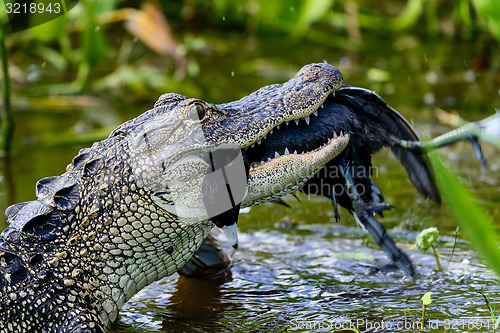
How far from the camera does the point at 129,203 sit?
114 inches

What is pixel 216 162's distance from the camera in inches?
113

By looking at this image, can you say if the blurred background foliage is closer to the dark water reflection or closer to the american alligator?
the dark water reflection

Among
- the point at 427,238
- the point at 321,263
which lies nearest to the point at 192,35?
the point at 321,263

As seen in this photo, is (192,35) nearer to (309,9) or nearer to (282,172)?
(309,9)

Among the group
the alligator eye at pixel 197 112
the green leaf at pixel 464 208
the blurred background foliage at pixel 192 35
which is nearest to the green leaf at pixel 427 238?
the alligator eye at pixel 197 112

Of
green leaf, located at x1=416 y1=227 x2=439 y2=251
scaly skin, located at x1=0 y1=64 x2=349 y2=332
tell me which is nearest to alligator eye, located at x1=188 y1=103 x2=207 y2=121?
scaly skin, located at x1=0 y1=64 x2=349 y2=332

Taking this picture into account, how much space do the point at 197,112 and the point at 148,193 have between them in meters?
0.38

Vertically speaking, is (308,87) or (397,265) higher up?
(308,87)

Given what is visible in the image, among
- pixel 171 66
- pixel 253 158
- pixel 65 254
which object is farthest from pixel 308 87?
pixel 171 66

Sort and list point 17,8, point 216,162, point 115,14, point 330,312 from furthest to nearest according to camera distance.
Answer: point 17,8 < point 115,14 < point 330,312 < point 216,162

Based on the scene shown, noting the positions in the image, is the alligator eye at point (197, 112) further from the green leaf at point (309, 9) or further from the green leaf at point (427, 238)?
the green leaf at point (309, 9)

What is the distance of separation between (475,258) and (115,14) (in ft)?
15.4

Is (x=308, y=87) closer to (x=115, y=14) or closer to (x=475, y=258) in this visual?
(x=475, y=258)

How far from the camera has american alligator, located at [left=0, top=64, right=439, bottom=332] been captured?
2.86m
